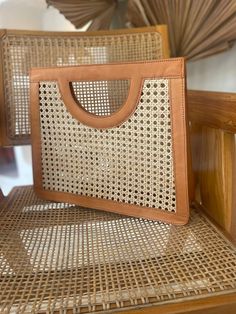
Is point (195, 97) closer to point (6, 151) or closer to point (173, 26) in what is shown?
point (173, 26)

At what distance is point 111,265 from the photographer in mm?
456

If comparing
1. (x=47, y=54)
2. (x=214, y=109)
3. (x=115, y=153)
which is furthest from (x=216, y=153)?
(x=47, y=54)

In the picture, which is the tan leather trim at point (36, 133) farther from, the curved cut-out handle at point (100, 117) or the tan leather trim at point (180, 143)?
the tan leather trim at point (180, 143)

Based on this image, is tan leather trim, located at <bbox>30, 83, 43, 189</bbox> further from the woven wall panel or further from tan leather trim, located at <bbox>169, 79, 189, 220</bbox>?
tan leather trim, located at <bbox>169, 79, 189, 220</bbox>

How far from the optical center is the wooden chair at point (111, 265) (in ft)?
1.27

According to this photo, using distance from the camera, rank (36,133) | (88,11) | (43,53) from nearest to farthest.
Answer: (36,133) → (43,53) → (88,11)

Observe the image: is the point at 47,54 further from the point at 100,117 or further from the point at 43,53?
the point at 100,117

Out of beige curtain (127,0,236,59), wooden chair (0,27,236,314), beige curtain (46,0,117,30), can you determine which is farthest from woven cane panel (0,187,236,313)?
beige curtain (46,0,117,30)

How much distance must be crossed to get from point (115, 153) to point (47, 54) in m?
0.36

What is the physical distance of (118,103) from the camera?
2.58ft

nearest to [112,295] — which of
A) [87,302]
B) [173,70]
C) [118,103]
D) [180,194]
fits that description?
Answer: [87,302]

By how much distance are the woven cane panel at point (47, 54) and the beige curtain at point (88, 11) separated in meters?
0.32

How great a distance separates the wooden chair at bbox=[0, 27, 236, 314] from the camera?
386 mm

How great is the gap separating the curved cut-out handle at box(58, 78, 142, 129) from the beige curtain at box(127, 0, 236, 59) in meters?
0.43
